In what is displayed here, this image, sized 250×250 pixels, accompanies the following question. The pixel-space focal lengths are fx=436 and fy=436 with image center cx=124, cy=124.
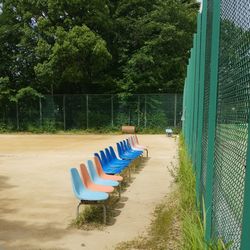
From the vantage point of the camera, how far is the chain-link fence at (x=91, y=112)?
87.6 feet

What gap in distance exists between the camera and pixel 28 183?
920cm

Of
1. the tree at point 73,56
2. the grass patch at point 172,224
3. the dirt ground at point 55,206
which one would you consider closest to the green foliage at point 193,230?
the grass patch at point 172,224

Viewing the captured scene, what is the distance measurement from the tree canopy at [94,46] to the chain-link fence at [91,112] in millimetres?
1005

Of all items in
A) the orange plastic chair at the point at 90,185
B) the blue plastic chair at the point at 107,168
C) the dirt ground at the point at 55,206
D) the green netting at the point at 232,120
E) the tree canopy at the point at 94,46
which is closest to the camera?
the green netting at the point at 232,120

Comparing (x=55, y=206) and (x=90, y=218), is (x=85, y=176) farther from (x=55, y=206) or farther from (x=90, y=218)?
(x=55, y=206)

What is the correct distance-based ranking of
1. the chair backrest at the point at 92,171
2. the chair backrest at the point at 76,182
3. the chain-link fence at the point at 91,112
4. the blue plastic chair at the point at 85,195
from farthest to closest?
the chain-link fence at the point at 91,112
the chair backrest at the point at 92,171
the chair backrest at the point at 76,182
the blue plastic chair at the point at 85,195

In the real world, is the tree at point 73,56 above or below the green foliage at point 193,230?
above

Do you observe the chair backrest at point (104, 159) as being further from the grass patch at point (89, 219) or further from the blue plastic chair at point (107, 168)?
the grass patch at point (89, 219)

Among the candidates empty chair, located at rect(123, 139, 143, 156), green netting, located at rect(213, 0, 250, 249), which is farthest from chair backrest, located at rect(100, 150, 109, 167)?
green netting, located at rect(213, 0, 250, 249)

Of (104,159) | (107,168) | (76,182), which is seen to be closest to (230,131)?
(76,182)

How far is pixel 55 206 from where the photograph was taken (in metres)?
7.13

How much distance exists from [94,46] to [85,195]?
2043 centimetres

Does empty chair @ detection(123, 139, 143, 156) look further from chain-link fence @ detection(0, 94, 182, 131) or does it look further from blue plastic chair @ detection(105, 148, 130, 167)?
→ chain-link fence @ detection(0, 94, 182, 131)

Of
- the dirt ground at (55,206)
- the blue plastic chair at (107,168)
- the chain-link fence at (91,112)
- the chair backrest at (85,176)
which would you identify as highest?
the chain-link fence at (91,112)
